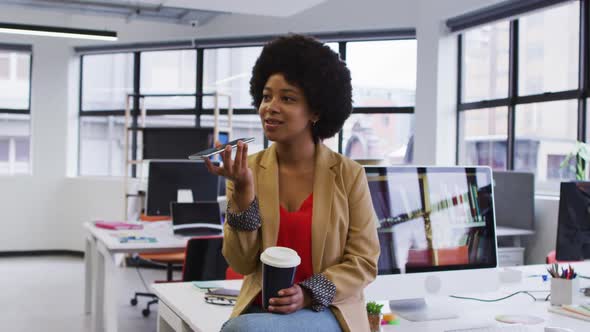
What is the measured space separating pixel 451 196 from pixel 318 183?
697mm

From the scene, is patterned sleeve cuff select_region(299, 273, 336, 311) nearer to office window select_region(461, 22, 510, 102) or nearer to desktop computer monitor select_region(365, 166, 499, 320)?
desktop computer monitor select_region(365, 166, 499, 320)

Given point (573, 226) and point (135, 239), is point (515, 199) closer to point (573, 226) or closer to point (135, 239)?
point (573, 226)

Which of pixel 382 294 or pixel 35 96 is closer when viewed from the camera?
pixel 382 294

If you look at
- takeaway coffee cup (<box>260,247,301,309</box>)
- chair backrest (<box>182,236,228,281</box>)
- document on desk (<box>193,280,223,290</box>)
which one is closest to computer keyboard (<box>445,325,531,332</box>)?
takeaway coffee cup (<box>260,247,301,309</box>)

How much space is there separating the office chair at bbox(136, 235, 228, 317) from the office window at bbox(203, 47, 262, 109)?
4052mm

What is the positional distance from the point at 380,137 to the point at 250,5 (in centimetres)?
198

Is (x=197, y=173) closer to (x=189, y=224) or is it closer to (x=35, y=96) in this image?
(x=189, y=224)

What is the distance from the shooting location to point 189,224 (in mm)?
3785

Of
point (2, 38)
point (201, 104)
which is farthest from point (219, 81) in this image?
point (2, 38)

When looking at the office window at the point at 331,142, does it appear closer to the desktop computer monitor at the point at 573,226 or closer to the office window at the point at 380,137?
the office window at the point at 380,137

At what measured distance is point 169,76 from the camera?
304 inches

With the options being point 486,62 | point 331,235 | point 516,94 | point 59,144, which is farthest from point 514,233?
point 59,144

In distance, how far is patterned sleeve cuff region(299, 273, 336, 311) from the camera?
52.5 inches

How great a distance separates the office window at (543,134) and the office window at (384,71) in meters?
1.32
